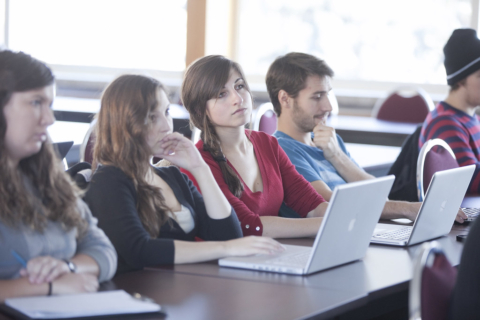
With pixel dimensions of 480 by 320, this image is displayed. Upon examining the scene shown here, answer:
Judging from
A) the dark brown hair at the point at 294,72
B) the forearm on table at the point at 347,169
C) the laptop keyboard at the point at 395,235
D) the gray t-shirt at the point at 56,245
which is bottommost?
the laptop keyboard at the point at 395,235

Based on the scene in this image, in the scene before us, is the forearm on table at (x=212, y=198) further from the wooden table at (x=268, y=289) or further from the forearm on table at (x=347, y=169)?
the forearm on table at (x=347, y=169)

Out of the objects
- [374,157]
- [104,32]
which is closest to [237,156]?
→ [374,157]

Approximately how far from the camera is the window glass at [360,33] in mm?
5805

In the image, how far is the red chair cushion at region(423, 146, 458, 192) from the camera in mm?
2607

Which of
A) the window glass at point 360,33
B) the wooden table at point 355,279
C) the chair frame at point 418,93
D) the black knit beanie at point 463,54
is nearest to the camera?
the wooden table at point 355,279

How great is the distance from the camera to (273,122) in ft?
10.4

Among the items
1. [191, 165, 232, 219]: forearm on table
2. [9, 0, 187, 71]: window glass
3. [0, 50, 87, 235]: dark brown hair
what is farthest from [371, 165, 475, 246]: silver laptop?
[9, 0, 187, 71]: window glass

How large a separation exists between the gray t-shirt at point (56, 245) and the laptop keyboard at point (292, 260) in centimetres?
39

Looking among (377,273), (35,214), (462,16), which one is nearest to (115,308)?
(35,214)

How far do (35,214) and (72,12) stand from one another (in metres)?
6.07

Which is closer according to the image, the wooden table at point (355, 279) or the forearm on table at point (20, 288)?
the forearm on table at point (20, 288)

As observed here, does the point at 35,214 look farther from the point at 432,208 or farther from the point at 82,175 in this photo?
the point at 432,208

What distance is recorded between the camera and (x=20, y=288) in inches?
47.8

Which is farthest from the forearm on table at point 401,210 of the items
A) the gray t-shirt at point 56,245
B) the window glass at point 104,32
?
the window glass at point 104,32
